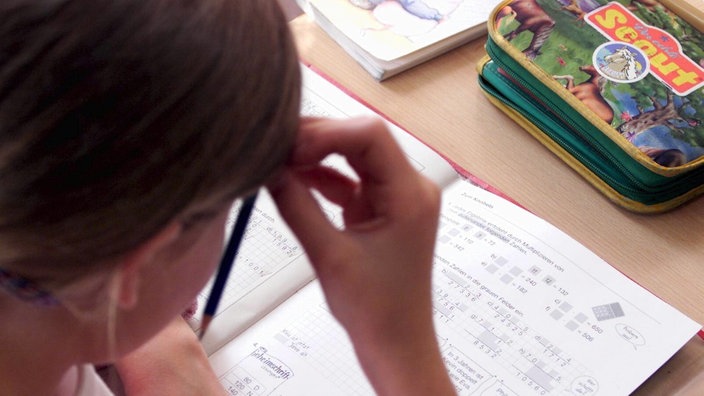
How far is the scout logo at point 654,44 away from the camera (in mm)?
861

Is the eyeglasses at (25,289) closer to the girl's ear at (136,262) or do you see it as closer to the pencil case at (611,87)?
the girl's ear at (136,262)

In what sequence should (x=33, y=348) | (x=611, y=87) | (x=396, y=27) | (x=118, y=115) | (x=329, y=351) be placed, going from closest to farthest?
1. (x=118, y=115)
2. (x=33, y=348)
3. (x=329, y=351)
4. (x=611, y=87)
5. (x=396, y=27)

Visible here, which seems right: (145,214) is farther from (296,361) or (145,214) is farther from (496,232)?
(496,232)

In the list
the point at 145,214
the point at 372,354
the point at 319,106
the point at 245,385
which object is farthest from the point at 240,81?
the point at 319,106

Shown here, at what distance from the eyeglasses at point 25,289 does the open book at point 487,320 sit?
263mm

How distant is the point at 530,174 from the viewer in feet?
2.85

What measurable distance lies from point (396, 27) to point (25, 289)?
626 millimetres

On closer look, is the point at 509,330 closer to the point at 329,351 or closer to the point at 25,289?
the point at 329,351

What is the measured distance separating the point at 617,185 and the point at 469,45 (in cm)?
27

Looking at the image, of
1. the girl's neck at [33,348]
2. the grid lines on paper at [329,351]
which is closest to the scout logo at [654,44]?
the grid lines on paper at [329,351]

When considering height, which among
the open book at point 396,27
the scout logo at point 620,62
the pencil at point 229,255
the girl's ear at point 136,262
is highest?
the girl's ear at point 136,262

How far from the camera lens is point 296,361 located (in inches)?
28.1

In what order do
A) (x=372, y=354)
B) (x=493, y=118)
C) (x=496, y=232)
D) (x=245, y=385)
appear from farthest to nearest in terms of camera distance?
(x=493, y=118), (x=496, y=232), (x=245, y=385), (x=372, y=354)

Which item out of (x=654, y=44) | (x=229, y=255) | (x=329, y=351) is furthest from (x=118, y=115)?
(x=654, y=44)
